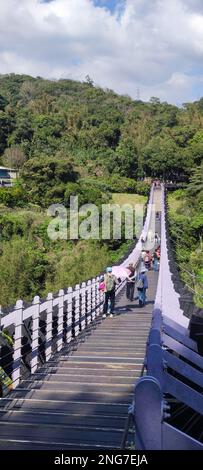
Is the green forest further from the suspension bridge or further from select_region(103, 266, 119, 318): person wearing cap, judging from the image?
the suspension bridge

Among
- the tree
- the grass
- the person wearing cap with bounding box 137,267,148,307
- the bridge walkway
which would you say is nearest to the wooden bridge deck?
the bridge walkway

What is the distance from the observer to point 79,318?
31.8 feet

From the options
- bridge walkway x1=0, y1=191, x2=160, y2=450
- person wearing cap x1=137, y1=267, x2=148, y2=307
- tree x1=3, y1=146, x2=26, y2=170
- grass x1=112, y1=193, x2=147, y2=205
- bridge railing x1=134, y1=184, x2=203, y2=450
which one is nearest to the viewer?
bridge railing x1=134, y1=184, x2=203, y2=450

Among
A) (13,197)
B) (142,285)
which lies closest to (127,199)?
(13,197)

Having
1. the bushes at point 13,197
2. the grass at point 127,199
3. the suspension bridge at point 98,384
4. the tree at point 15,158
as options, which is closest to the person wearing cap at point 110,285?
the suspension bridge at point 98,384

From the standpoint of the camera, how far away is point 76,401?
474 cm

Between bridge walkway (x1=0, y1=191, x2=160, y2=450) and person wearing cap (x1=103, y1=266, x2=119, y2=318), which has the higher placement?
person wearing cap (x1=103, y1=266, x2=119, y2=318)

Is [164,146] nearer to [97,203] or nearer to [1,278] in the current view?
[97,203]

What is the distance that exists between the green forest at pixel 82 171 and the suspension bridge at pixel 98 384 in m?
7.24

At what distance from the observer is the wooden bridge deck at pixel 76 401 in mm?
3818

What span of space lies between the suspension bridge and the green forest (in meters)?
7.24

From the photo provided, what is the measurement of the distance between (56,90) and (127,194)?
217 feet

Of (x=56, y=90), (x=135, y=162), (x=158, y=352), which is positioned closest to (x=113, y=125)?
(x=135, y=162)

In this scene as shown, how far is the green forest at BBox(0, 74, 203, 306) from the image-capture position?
29.9 metres
